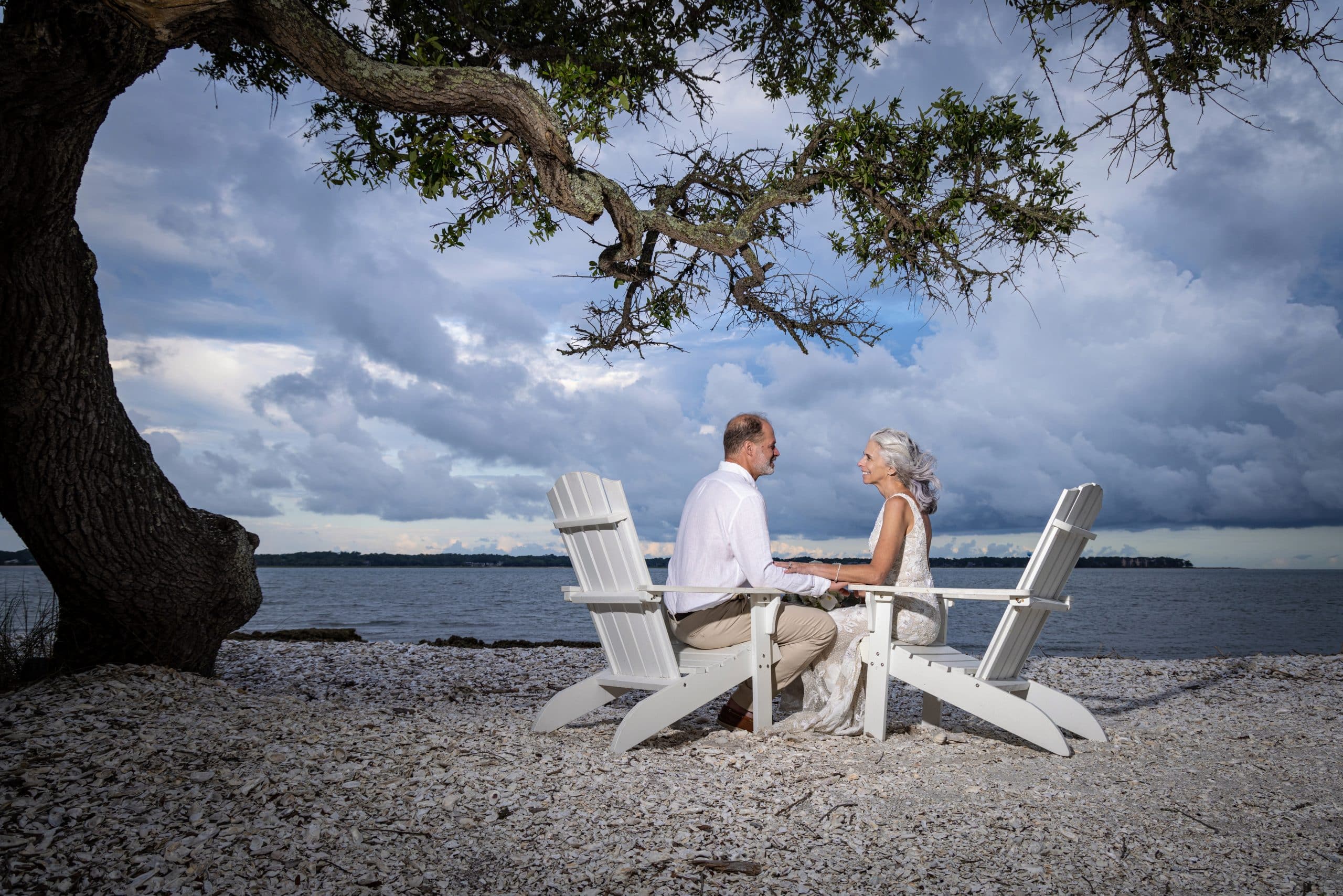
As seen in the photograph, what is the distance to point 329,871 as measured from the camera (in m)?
2.75

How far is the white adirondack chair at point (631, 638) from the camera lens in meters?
4.21

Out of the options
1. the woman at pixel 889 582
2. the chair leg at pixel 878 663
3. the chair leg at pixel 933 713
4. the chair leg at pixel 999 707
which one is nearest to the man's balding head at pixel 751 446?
the woman at pixel 889 582

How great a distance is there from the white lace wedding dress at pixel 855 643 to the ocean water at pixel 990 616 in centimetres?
196

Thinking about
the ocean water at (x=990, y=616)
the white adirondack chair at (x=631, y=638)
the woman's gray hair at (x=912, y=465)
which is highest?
the woman's gray hair at (x=912, y=465)

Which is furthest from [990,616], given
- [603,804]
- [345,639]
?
[603,804]

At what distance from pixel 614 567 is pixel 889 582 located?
1.47m

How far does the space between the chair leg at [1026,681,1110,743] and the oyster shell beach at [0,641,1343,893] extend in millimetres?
94

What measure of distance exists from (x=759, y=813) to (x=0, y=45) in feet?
14.3

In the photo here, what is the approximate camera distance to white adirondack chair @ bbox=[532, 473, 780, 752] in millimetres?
4211

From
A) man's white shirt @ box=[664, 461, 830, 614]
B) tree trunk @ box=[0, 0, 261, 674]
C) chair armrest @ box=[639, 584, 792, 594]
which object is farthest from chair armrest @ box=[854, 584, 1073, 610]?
tree trunk @ box=[0, 0, 261, 674]

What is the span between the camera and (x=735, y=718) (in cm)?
484

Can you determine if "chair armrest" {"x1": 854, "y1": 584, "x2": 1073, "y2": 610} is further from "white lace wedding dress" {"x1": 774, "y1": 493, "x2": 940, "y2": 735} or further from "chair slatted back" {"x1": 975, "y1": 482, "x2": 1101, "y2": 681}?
"white lace wedding dress" {"x1": 774, "y1": 493, "x2": 940, "y2": 735}

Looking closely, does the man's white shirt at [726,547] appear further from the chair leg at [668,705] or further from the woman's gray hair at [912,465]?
the woman's gray hair at [912,465]

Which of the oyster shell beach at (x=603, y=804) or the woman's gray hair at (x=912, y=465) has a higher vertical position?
the woman's gray hair at (x=912, y=465)
